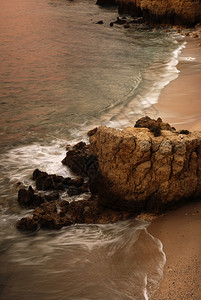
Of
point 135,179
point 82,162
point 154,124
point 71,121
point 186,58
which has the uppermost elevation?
point 186,58

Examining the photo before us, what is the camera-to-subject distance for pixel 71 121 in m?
10.3

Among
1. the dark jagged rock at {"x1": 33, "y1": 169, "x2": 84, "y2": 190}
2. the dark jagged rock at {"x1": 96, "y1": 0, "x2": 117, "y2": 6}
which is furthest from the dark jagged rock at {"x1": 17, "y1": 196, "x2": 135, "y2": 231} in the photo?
the dark jagged rock at {"x1": 96, "y1": 0, "x2": 117, "y2": 6}

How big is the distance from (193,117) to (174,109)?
1.02 m

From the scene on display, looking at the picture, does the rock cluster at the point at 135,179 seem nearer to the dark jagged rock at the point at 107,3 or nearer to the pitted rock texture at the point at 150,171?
the pitted rock texture at the point at 150,171

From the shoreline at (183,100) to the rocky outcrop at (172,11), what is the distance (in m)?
10.8

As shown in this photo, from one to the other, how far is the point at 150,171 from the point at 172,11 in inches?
908

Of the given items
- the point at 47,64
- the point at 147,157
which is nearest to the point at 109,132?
the point at 147,157

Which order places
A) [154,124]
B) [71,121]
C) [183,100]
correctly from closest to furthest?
[154,124]
[71,121]
[183,100]

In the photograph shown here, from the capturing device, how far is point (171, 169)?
5.62 meters

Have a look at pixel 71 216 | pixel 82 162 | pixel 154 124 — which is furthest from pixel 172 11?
pixel 71 216

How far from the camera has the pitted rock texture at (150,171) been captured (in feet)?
18.4

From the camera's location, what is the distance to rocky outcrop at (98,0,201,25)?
2481 cm

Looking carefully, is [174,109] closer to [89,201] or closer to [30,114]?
[30,114]

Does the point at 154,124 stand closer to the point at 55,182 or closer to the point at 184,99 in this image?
the point at 55,182
